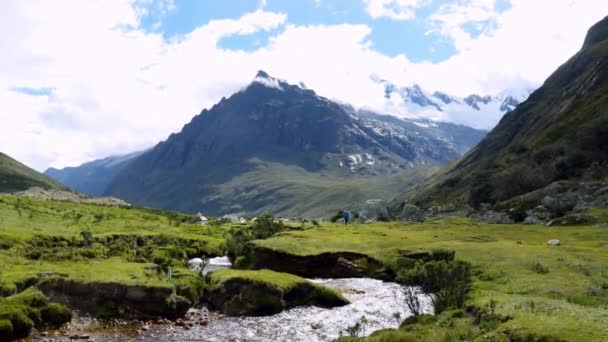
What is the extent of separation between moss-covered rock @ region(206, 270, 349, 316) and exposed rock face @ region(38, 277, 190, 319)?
432 cm

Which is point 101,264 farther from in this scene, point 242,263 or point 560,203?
point 560,203

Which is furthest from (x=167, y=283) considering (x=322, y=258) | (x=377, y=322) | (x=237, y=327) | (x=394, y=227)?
(x=394, y=227)

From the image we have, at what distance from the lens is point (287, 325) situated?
140 ft

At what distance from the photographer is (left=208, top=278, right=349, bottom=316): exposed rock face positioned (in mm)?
46875

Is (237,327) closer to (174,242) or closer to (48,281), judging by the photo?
(48,281)

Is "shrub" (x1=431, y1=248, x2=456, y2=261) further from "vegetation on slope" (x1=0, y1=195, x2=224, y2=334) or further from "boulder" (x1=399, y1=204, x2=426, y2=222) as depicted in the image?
"boulder" (x1=399, y1=204, x2=426, y2=222)

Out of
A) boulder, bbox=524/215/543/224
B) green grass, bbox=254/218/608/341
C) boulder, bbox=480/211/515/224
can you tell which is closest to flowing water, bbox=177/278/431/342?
green grass, bbox=254/218/608/341

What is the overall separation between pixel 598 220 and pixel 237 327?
62.8m

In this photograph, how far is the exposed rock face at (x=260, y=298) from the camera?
46.9 meters

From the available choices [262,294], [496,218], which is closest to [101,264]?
[262,294]

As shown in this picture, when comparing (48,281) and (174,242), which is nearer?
(48,281)

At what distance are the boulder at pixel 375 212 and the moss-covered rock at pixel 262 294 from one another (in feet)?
267

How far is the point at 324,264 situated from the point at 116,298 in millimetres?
28234

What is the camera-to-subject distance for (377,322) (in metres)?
42.2
